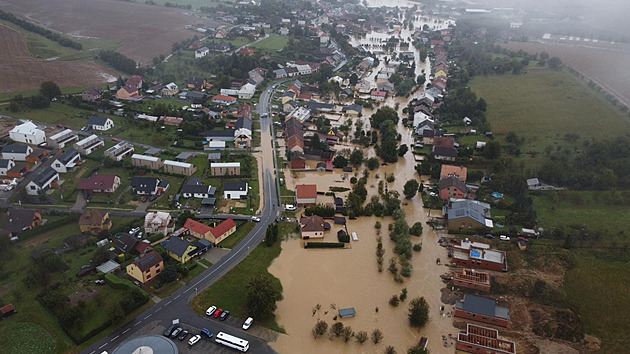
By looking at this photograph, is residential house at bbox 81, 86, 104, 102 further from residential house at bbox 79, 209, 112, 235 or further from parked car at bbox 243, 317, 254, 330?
parked car at bbox 243, 317, 254, 330

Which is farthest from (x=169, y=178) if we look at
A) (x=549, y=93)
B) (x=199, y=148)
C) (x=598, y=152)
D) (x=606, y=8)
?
(x=606, y=8)

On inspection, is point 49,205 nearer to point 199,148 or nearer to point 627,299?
point 199,148

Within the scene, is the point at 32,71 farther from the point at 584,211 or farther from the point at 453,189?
the point at 584,211

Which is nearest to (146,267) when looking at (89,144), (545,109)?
(89,144)

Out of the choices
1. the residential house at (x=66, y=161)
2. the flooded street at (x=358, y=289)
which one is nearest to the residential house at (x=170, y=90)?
the residential house at (x=66, y=161)

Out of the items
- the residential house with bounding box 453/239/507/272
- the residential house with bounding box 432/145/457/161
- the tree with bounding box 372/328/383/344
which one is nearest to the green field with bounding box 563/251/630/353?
the residential house with bounding box 453/239/507/272

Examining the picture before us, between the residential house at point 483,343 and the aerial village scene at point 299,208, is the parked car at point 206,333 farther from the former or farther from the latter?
the residential house at point 483,343
